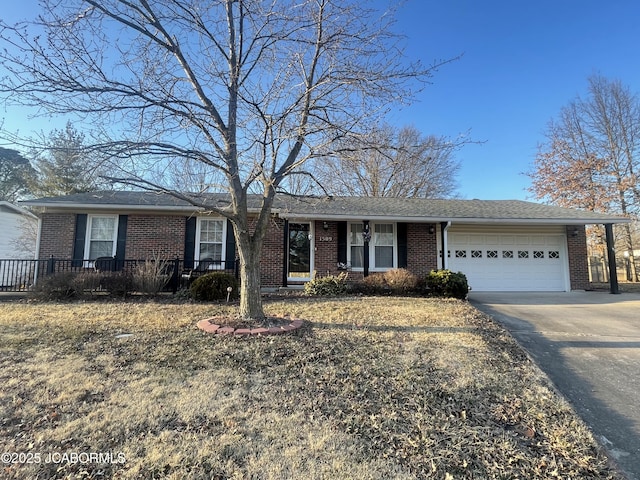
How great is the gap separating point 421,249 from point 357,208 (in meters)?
2.63

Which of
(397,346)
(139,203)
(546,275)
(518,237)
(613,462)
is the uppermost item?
(139,203)

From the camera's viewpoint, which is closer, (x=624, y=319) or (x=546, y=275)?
(x=624, y=319)

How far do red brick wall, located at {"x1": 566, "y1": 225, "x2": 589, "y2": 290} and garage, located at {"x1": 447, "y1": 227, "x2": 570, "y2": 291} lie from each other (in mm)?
184

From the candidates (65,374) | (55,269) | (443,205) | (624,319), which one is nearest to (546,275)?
(443,205)

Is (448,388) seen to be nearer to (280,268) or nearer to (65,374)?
(65,374)

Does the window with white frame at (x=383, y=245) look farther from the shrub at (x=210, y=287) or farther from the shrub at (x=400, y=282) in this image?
the shrub at (x=210, y=287)

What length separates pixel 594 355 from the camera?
178 inches

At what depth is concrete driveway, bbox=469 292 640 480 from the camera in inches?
109

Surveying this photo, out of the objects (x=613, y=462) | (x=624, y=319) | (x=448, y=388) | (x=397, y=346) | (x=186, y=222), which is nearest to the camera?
(x=613, y=462)

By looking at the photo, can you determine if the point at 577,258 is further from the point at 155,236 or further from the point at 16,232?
the point at 16,232

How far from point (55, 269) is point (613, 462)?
12.8 metres

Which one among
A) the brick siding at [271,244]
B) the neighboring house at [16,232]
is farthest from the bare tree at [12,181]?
the brick siding at [271,244]

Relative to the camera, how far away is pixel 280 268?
35.7ft

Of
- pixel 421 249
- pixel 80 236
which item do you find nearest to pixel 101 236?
pixel 80 236
